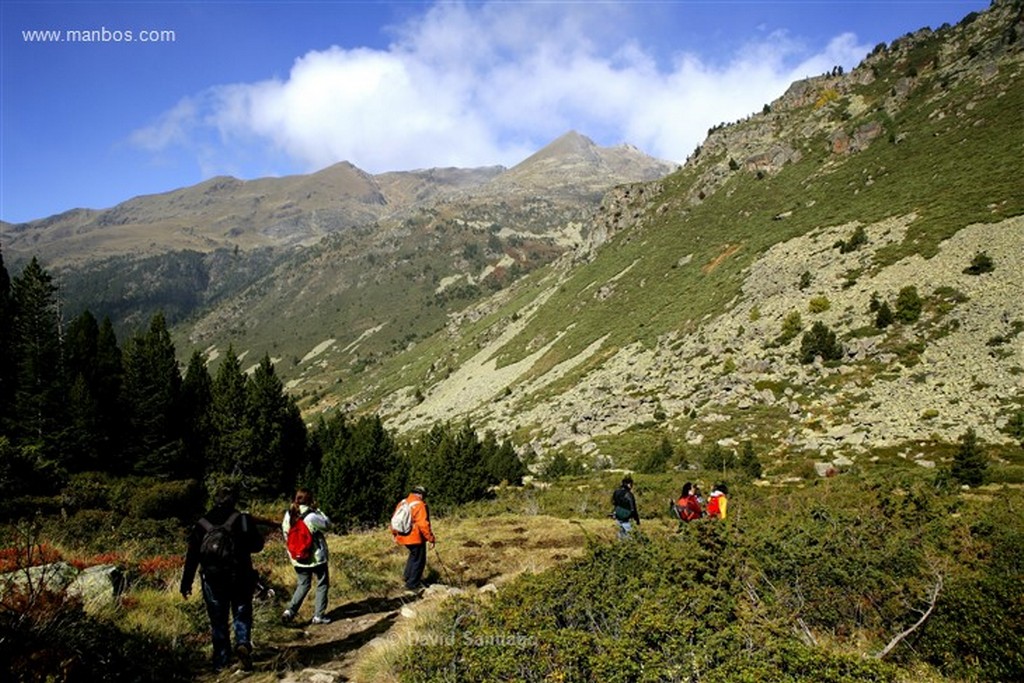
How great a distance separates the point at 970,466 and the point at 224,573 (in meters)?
29.2

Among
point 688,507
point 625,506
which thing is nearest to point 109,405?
point 625,506

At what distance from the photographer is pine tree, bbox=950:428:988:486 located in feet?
74.2

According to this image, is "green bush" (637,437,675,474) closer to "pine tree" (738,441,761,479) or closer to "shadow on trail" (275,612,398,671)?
"pine tree" (738,441,761,479)

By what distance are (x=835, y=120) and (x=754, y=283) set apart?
44.4 m

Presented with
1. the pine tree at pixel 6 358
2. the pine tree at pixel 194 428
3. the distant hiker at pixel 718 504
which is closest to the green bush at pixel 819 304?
the distant hiker at pixel 718 504

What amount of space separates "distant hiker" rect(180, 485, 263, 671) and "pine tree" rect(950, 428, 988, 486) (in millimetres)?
27741

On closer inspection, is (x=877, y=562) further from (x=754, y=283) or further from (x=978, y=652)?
(x=754, y=283)

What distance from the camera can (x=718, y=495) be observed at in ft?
50.7

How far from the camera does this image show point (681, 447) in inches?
1582

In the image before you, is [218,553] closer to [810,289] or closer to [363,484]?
[363,484]

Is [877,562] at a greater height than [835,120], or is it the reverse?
[835,120]

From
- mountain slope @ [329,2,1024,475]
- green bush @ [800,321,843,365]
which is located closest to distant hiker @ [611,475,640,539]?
mountain slope @ [329,2,1024,475]

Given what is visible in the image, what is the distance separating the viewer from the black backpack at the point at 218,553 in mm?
7742

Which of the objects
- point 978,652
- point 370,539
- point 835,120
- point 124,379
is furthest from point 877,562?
point 835,120
